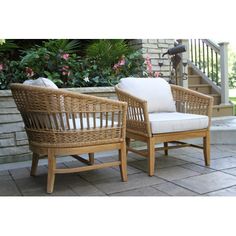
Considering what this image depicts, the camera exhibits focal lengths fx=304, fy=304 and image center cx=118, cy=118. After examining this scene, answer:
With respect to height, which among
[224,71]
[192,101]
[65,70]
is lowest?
[192,101]

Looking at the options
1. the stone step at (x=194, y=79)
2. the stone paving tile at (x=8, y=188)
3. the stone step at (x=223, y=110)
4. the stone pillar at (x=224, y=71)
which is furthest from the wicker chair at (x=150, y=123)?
the stone step at (x=194, y=79)

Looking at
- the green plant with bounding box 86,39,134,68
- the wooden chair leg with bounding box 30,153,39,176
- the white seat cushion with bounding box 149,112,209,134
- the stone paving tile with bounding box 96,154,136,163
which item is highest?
the green plant with bounding box 86,39,134,68

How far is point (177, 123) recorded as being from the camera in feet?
8.41

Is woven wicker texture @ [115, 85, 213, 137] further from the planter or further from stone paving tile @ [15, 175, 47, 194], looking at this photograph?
the planter

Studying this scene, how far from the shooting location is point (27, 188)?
2.36m

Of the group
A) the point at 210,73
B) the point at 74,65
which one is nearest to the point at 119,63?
the point at 74,65

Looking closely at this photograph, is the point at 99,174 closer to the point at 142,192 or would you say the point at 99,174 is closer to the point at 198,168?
the point at 142,192

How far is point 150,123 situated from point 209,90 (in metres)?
3.39

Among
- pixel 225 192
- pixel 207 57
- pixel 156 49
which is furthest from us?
pixel 207 57

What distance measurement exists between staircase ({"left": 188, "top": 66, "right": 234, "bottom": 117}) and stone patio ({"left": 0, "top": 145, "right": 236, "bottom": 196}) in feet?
6.44

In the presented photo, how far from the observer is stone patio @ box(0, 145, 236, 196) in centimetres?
219

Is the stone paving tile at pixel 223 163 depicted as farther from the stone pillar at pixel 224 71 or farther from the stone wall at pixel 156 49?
the stone pillar at pixel 224 71

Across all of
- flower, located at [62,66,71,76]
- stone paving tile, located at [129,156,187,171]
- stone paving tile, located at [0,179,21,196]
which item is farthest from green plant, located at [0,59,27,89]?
stone paving tile, located at [129,156,187,171]
